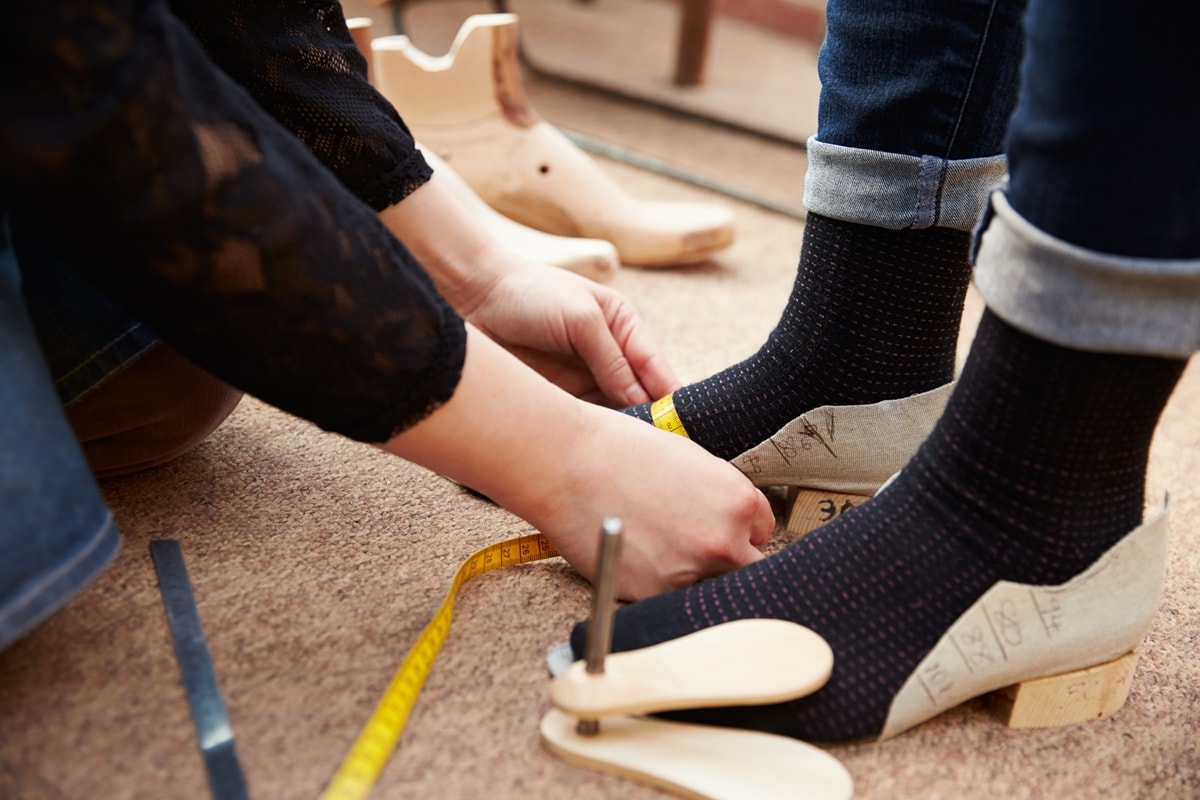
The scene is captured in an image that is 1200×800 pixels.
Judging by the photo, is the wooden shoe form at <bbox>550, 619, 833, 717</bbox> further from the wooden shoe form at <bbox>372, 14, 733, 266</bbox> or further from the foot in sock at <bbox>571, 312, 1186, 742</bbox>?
the wooden shoe form at <bbox>372, 14, 733, 266</bbox>

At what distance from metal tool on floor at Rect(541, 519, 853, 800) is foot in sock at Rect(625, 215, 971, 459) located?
0.88 feet

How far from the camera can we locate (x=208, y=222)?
524 mm

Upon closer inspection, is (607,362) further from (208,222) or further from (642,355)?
(208,222)

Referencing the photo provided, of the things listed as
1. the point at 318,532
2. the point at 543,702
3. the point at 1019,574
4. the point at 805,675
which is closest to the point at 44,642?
the point at 318,532

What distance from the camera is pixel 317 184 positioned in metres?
0.57

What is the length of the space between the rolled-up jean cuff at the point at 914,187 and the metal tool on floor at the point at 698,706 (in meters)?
0.33

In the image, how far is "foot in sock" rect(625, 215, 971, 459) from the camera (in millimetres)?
793

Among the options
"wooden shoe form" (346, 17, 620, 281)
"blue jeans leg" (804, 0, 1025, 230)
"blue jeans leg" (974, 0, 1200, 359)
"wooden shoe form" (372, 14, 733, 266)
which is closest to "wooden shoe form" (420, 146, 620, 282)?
"wooden shoe form" (346, 17, 620, 281)

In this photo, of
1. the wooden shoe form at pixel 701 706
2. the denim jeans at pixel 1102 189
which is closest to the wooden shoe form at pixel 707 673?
the wooden shoe form at pixel 701 706

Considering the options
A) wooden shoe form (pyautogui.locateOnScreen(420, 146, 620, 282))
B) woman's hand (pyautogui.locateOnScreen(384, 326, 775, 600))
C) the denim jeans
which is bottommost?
wooden shoe form (pyautogui.locateOnScreen(420, 146, 620, 282))

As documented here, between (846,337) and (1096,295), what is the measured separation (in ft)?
0.98

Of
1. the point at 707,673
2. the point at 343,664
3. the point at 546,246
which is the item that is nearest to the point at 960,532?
the point at 707,673

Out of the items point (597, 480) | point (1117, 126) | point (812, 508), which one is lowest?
point (812, 508)

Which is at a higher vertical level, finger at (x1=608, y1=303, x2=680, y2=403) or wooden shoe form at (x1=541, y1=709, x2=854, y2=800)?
finger at (x1=608, y1=303, x2=680, y2=403)
